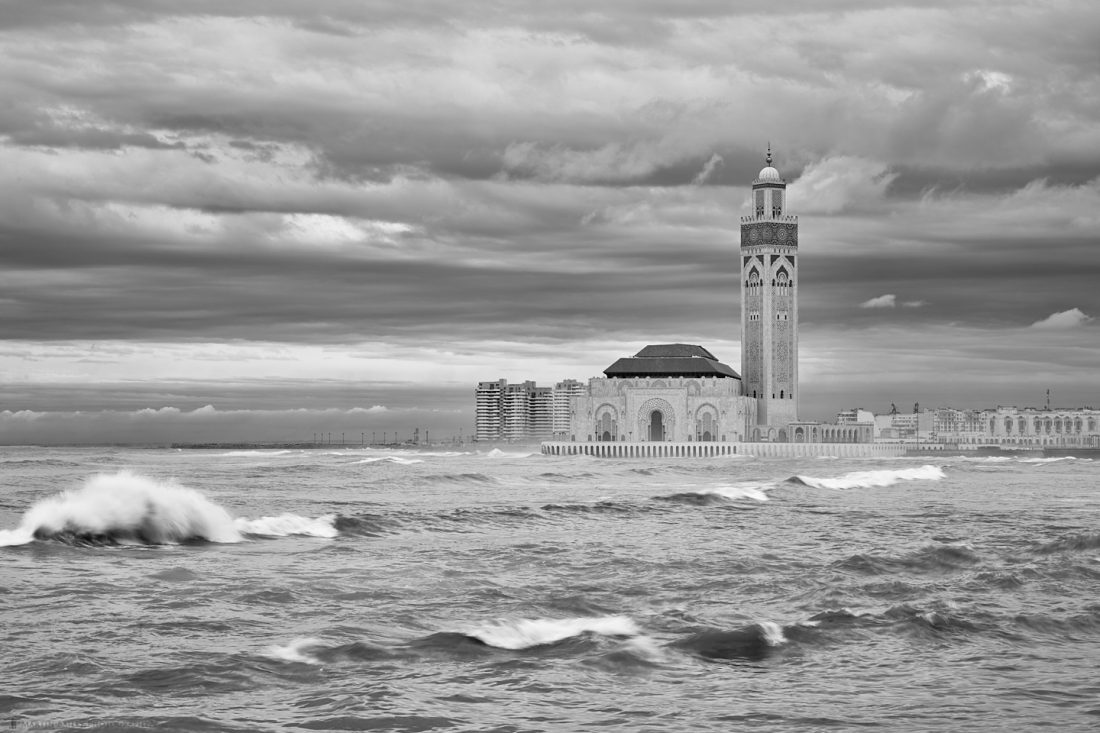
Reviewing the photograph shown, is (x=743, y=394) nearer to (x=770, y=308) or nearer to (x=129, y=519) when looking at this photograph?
(x=770, y=308)

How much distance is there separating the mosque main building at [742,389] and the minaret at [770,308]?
100 mm

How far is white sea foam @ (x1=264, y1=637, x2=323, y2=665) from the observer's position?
11.3 m

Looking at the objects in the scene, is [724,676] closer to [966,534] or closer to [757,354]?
[966,534]

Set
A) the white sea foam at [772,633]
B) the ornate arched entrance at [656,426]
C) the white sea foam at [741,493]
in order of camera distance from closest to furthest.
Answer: the white sea foam at [772,633] < the white sea foam at [741,493] < the ornate arched entrance at [656,426]

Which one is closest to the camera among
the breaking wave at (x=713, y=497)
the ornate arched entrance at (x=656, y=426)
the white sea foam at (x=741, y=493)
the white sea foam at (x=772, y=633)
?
the white sea foam at (x=772, y=633)

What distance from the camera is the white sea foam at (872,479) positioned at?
48.1m

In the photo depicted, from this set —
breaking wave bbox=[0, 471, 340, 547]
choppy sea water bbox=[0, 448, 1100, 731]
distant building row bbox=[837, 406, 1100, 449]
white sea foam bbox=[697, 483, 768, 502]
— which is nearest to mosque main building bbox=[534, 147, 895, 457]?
distant building row bbox=[837, 406, 1100, 449]

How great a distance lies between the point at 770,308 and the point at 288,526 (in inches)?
4158

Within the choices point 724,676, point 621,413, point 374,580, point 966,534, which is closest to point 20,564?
point 374,580

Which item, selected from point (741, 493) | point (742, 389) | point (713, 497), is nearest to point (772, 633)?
point (713, 497)

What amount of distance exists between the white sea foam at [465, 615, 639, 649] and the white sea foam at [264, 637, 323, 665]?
1589mm

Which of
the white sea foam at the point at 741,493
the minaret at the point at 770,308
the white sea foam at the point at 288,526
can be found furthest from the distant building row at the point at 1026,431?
the white sea foam at the point at 288,526

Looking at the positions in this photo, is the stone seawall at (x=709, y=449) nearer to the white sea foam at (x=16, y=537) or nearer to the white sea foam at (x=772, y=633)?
the white sea foam at (x=16, y=537)

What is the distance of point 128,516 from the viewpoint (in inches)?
834
